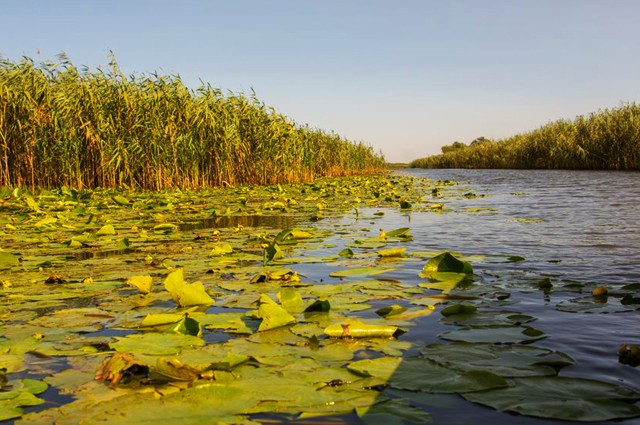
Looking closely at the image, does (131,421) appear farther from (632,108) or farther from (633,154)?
(632,108)

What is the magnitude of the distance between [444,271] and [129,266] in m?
2.33

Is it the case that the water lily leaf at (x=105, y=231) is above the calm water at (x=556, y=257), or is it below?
above

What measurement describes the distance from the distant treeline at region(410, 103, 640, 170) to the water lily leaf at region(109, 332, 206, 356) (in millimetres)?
22876

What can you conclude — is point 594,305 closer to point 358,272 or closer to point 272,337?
point 358,272

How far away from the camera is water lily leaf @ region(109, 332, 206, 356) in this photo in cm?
191

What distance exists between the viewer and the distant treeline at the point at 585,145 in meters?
21.2

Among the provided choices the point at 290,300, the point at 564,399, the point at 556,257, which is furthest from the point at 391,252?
the point at 564,399

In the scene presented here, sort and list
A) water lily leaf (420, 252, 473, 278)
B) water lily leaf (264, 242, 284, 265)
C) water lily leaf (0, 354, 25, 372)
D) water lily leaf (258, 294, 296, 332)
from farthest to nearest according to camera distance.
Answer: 1. water lily leaf (264, 242, 284, 265)
2. water lily leaf (420, 252, 473, 278)
3. water lily leaf (258, 294, 296, 332)
4. water lily leaf (0, 354, 25, 372)

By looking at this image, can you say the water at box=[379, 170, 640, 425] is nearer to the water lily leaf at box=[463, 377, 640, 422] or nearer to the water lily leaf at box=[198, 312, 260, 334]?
the water lily leaf at box=[463, 377, 640, 422]

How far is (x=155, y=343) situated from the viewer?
1995 mm

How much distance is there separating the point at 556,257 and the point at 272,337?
2822 mm

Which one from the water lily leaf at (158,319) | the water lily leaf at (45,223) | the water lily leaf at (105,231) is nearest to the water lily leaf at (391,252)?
the water lily leaf at (158,319)

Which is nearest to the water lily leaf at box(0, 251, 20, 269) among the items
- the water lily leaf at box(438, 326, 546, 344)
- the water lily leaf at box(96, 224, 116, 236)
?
the water lily leaf at box(96, 224, 116, 236)

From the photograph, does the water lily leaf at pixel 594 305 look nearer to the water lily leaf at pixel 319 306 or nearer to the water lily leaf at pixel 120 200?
the water lily leaf at pixel 319 306
